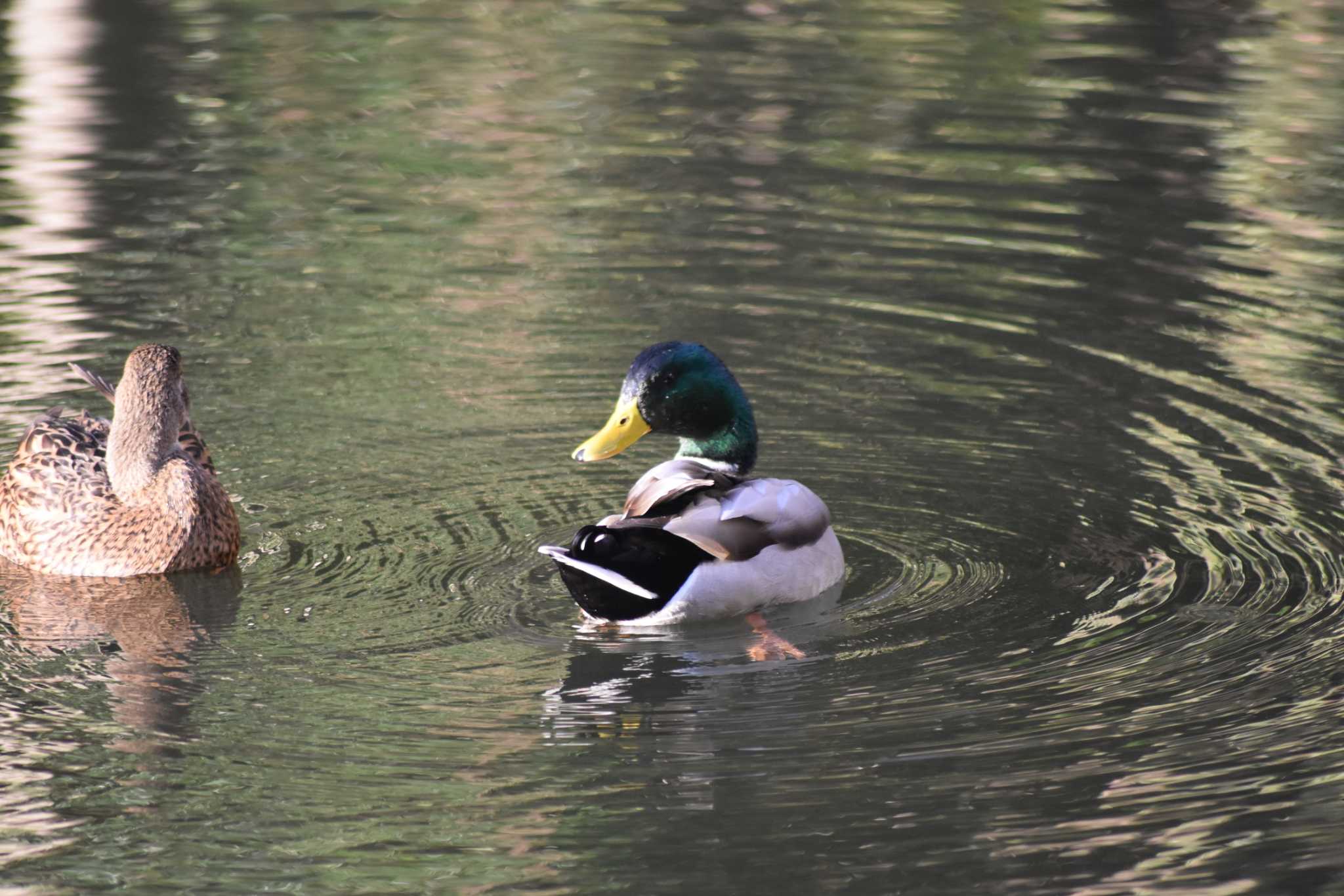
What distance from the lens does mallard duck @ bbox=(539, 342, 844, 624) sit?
7582mm

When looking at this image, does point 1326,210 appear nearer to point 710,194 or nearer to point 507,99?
point 710,194

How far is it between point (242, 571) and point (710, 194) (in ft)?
21.1

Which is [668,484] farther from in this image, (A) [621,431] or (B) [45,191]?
(B) [45,191]

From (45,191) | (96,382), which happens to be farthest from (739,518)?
(45,191)

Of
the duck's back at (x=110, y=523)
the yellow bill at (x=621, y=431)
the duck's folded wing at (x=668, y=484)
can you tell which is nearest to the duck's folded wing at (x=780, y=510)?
the duck's folded wing at (x=668, y=484)

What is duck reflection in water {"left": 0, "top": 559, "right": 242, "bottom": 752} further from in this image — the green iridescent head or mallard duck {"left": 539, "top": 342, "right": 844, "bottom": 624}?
the green iridescent head

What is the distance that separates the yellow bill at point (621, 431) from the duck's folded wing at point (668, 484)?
0.67 ft

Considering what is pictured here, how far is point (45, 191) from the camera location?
1394 cm

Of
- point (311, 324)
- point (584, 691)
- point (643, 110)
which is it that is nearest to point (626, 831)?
point (584, 691)

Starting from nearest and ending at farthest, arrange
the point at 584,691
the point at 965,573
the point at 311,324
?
1. the point at 584,691
2. the point at 965,573
3. the point at 311,324

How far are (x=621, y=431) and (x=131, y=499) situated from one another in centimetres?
225

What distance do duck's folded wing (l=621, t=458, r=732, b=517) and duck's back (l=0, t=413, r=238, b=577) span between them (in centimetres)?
190

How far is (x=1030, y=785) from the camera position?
6.42m

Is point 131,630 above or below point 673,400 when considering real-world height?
below
